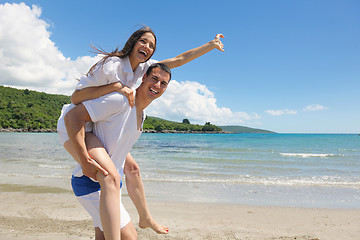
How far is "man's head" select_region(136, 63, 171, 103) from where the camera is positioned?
2314 millimetres

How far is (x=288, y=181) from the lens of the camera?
1023 centimetres

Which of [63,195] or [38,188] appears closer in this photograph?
[63,195]

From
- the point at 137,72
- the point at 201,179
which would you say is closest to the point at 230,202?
the point at 201,179

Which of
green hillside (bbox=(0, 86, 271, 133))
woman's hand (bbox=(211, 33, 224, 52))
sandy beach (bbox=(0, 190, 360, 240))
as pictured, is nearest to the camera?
woman's hand (bbox=(211, 33, 224, 52))

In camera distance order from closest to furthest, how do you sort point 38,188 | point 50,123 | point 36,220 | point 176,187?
1. point 36,220
2. point 38,188
3. point 176,187
4. point 50,123

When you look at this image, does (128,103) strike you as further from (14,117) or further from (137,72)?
(14,117)

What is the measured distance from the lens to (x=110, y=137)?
2.12 meters

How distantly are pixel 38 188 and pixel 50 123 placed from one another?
271 feet

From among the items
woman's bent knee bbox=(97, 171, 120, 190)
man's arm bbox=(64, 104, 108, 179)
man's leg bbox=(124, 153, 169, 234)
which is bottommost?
man's leg bbox=(124, 153, 169, 234)

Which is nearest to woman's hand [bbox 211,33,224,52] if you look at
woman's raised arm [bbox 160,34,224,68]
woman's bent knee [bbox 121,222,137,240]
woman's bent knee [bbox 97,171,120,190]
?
woman's raised arm [bbox 160,34,224,68]

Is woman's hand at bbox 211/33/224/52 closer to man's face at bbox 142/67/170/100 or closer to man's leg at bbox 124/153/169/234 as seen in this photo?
man's face at bbox 142/67/170/100

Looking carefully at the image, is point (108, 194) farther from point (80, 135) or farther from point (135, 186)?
point (135, 186)

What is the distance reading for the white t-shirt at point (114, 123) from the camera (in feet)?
6.59

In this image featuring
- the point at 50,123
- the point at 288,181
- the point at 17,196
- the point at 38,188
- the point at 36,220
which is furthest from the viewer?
the point at 50,123
